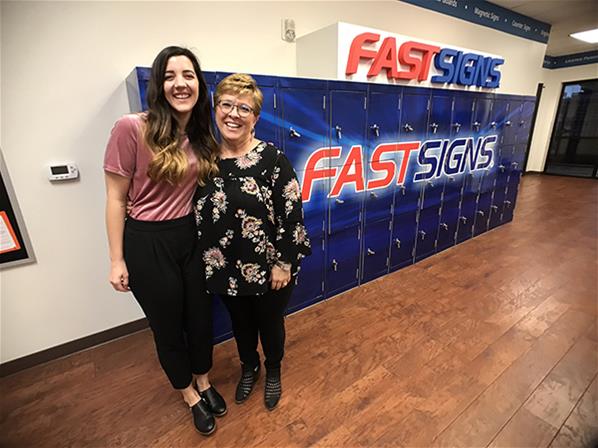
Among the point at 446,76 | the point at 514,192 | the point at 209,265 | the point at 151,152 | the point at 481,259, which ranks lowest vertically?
the point at 481,259

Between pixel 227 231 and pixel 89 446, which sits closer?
pixel 227 231

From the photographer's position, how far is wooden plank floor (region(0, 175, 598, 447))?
1486 millimetres

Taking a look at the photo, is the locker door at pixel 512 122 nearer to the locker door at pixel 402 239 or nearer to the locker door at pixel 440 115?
the locker door at pixel 440 115

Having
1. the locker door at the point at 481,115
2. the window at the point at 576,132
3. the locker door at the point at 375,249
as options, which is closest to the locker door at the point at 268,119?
the locker door at the point at 375,249

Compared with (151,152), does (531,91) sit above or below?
above

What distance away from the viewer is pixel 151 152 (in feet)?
3.67

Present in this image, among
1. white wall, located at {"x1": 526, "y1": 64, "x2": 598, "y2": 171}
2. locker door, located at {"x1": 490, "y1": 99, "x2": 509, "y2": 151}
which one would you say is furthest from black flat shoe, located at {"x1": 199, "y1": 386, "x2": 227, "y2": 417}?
white wall, located at {"x1": 526, "y1": 64, "x2": 598, "y2": 171}

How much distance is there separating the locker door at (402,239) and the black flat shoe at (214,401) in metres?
2.03

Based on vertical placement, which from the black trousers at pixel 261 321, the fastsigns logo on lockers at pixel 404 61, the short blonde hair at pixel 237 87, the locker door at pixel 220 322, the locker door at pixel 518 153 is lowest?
the locker door at pixel 220 322

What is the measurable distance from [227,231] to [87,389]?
1.46m

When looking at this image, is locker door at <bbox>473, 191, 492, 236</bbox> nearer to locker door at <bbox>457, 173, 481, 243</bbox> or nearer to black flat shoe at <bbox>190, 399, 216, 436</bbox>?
locker door at <bbox>457, 173, 481, 243</bbox>

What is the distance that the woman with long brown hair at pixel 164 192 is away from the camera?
1.10 metres

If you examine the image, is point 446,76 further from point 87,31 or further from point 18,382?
point 18,382

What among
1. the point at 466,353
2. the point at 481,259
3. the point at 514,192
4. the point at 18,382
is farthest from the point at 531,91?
the point at 18,382
